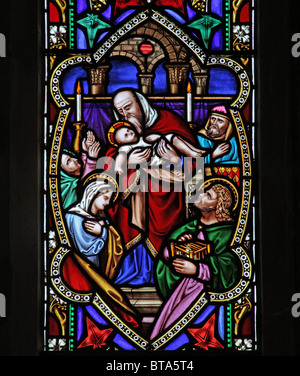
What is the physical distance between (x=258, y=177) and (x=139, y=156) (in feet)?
3.17

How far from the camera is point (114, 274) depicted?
271 inches

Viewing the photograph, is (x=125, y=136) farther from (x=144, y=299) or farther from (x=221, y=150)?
(x=144, y=299)

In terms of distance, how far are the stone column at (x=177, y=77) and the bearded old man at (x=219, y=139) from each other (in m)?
0.32

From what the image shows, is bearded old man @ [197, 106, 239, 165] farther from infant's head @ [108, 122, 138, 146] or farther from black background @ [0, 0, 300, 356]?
infant's head @ [108, 122, 138, 146]

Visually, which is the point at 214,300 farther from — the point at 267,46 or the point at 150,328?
the point at 267,46

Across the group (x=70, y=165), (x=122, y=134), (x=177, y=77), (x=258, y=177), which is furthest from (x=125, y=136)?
(x=258, y=177)

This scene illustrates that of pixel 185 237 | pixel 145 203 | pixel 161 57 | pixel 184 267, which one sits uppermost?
pixel 161 57

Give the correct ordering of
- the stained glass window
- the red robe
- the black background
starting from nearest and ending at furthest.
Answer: the black background
the stained glass window
the red robe

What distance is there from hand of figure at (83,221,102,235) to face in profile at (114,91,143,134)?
0.83m

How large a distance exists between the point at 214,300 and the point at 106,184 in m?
1.26

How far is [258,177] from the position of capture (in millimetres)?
6910

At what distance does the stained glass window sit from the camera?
6.84m

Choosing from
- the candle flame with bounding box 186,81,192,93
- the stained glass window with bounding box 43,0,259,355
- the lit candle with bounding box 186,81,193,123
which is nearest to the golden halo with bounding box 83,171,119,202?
the stained glass window with bounding box 43,0,259,355
